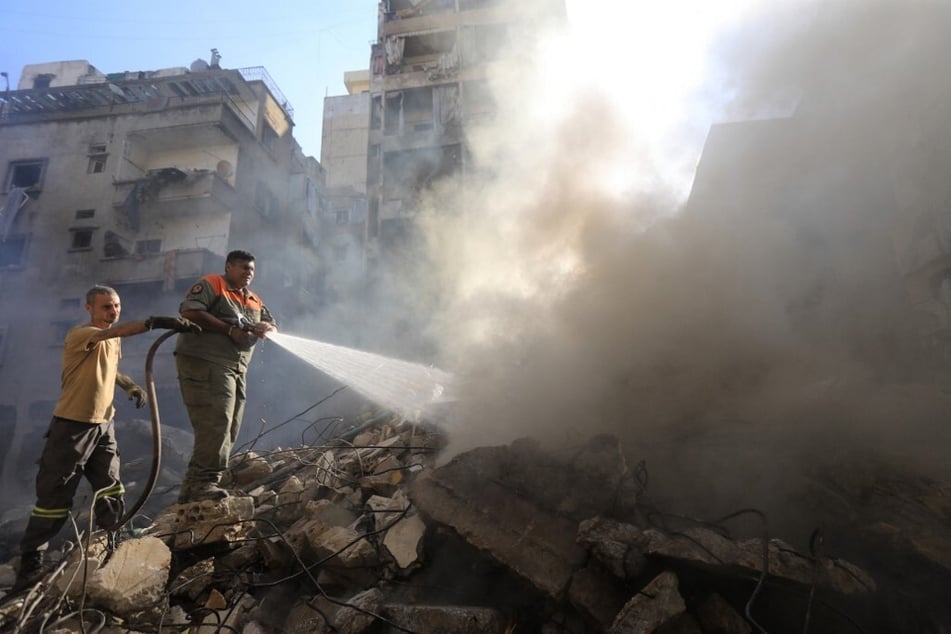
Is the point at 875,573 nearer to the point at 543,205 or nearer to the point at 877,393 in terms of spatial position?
the point at 877,393

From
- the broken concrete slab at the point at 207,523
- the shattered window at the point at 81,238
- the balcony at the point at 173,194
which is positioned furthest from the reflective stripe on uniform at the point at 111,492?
the shattered window at the point at 81,238

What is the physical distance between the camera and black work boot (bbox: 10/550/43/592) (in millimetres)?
2800

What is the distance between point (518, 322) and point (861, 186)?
169 inches

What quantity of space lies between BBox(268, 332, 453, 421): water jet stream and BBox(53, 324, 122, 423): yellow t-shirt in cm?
269

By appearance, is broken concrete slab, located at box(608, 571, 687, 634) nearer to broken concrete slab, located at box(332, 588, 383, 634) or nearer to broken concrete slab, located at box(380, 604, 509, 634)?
broken concrete slab, located at box(380, 604, 509, 634)

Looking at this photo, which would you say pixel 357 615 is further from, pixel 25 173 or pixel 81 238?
pixel 25 173

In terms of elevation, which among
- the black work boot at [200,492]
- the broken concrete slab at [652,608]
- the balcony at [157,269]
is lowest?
the broken concrete slab at [652,608]

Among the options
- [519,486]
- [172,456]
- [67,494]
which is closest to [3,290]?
[172,456]

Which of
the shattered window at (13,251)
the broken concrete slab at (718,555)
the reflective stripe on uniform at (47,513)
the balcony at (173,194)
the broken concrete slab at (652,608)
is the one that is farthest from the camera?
the shattered window at (13,251)

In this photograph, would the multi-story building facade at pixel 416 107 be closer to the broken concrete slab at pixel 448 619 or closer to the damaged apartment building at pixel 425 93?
the damaged apartment building at pixel 425 93

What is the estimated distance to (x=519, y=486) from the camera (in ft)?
9.52

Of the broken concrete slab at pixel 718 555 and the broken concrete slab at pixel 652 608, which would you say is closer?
the broken concrete slab at pixel 652 608

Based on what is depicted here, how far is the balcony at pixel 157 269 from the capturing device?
55.9 feet

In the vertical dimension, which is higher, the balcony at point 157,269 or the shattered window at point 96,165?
the shattered window at point 96,165
